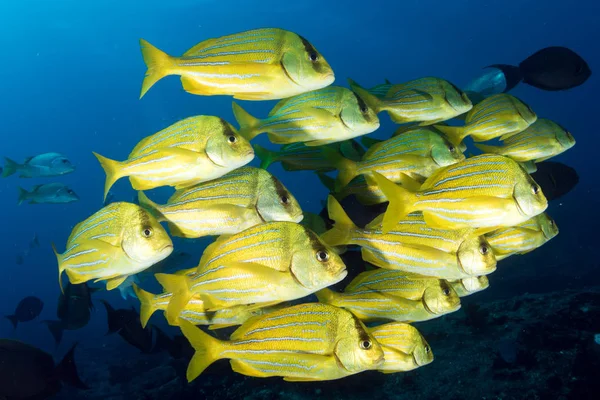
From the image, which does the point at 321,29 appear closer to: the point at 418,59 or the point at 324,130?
the point at 418,59

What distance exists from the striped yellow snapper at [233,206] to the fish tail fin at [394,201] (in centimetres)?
74

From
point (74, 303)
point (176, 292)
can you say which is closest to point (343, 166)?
point (176, 292)

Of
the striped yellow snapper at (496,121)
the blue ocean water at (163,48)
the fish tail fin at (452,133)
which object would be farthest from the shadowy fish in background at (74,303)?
the blue ocean water at (163,48)

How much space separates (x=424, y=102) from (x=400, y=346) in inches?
101

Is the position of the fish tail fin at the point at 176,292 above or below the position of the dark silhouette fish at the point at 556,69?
below

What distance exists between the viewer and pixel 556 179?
6.12 meters

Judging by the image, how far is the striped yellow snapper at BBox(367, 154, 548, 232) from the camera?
288 cm

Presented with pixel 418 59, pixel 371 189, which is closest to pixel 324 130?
pixel 371 189

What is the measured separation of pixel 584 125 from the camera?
109062mm

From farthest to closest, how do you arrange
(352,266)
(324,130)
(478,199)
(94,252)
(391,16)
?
(391,16) < (352,266) < (324,130) < (94,252) < (478,199)

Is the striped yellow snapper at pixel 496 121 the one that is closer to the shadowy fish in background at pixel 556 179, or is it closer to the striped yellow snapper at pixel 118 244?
the shadowy fish in background at pixel 556 179

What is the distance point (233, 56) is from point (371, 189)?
7.03 ft

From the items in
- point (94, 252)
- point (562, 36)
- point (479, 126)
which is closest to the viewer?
point (94, 252)

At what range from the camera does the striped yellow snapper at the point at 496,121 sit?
13.7ft
